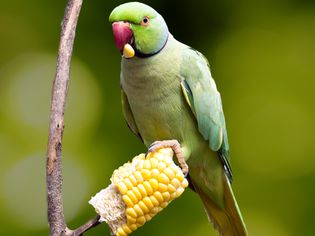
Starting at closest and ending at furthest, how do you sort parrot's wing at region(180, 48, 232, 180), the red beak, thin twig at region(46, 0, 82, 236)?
thin twig at region(46, 0, 82, 236) → the red beak → parrot's wing at region(180, 48, 232, 180)

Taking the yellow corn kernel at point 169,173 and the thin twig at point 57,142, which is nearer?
the thin twig at point 57,142

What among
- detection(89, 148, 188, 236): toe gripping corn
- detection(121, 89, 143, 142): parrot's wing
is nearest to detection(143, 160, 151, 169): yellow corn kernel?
detection(89, 148, 188, 236): toe gripping corn

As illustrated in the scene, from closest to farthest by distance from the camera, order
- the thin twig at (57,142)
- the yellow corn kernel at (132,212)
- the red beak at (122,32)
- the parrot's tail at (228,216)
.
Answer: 1. the thin twig at (57,142)
2. the yellow corn kernel at (132,212)
3. the red beak at (122,32)
4. the parrot's tail at (228,216)

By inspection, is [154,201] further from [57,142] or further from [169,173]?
[57,142]

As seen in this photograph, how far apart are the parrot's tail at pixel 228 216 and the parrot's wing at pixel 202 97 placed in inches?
6.9

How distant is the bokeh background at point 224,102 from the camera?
283 cm

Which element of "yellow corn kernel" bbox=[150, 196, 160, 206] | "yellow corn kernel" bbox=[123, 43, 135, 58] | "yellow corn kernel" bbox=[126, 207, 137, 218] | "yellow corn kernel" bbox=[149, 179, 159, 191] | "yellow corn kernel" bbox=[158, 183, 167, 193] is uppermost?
"yellow corn kernel" bbox=[123, 43, 135, 58]

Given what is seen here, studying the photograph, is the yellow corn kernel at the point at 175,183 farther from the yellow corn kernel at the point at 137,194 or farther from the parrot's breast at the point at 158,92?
the parrot's breast at the point at 158,92

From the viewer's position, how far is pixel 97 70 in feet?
9.98

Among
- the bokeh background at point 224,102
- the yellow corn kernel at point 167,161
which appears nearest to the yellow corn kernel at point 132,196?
the yellow corn kernel at point 167,161

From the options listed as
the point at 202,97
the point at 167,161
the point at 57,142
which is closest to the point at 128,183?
the point at 167,161

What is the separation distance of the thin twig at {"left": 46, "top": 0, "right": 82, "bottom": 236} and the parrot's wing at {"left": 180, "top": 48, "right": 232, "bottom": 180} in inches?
21.6

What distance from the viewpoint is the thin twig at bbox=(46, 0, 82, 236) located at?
1.19m

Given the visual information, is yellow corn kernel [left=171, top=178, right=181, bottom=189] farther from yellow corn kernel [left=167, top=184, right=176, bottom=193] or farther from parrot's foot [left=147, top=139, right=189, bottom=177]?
parrot's foot [left=147, top=139, right=189, bottom=177]
